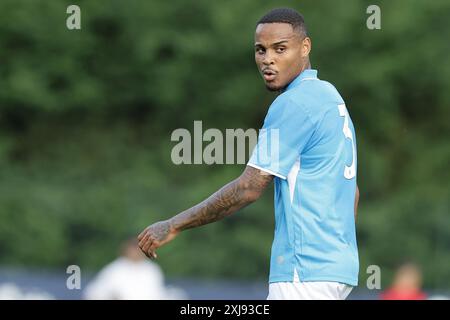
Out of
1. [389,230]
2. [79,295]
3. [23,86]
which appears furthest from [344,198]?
[23,86]

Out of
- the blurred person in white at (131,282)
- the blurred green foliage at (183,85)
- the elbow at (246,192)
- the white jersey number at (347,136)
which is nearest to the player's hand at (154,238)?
the elbow at (246,192)

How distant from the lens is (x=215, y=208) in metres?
5.36

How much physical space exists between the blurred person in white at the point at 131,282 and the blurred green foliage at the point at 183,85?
627 cm

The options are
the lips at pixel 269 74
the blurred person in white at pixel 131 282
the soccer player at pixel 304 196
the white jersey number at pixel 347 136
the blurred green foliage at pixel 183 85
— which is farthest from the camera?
the blurred green foliage at pixel 183 85

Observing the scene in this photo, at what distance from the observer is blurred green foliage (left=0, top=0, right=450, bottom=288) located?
20266mm

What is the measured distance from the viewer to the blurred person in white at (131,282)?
41.4 ft

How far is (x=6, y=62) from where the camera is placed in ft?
67.9

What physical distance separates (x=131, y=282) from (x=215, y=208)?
7.56 meters

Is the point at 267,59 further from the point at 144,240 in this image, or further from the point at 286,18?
the point at 144,240

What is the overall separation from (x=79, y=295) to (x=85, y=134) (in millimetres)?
8718

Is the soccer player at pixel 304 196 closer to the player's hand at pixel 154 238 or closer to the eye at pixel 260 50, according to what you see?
the player's hand at pixel 154 238
